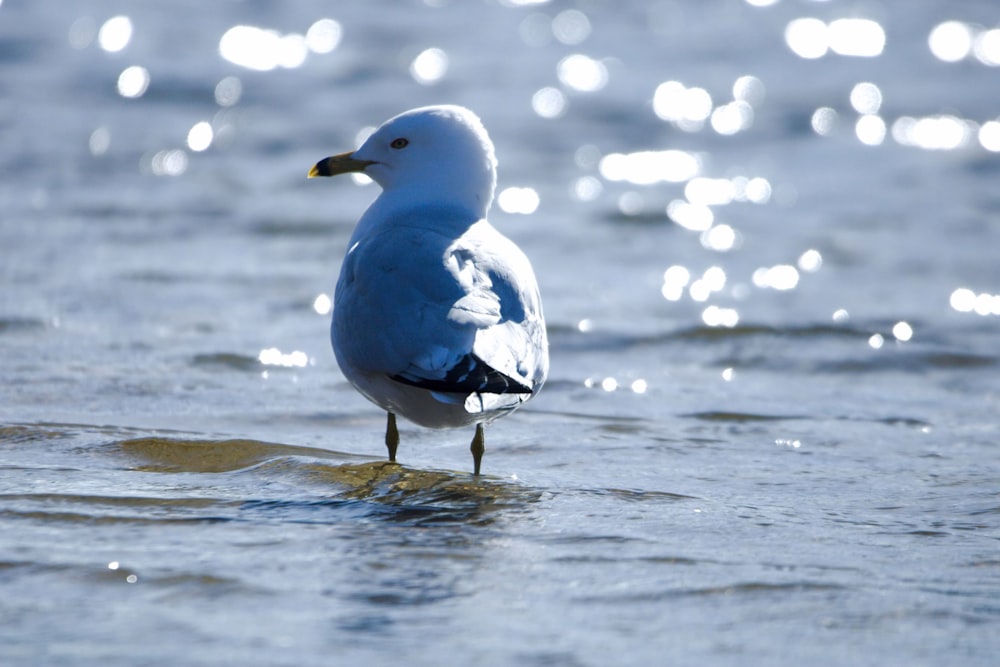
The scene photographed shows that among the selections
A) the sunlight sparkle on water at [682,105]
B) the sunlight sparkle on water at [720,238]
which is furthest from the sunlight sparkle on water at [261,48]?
the sunlight sparkle on water at [720,238]

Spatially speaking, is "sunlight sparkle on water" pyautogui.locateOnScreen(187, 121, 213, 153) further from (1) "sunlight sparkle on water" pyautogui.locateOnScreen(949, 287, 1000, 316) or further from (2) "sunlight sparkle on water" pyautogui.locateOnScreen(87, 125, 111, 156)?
(1) "sunlight sparkle on water" pyautogui.locateOnScreen(949, 287, 1000, 316)

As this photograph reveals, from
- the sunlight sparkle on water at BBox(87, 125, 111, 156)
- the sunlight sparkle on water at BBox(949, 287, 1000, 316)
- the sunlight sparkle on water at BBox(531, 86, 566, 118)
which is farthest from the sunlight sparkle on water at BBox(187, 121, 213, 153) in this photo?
the sunlight sparkle on water at BBox(949, 287, 1000, 316)

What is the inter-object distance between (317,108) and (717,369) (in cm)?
697

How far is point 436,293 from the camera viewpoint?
4453mm

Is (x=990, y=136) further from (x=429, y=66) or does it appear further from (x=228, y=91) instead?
(x=228, y=91)

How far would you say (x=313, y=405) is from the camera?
6.02 metres

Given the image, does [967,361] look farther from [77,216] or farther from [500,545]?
[77,216]

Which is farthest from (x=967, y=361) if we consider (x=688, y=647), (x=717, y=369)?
(x=688, y=647)

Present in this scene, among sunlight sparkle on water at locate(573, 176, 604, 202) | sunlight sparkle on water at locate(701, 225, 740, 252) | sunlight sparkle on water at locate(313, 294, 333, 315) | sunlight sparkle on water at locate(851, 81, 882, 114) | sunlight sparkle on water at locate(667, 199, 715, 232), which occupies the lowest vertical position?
sunlight sparkle on water at locate(313, 294, 333, 315)

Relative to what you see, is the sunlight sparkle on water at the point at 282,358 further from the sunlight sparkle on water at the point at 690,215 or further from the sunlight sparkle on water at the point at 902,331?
the sunlight sparkle on water at the point at 690,215

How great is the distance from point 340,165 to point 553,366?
1686 millimetres

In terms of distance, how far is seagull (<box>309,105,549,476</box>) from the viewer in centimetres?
426

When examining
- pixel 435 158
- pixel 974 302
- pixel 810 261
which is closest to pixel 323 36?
pixel 810 261

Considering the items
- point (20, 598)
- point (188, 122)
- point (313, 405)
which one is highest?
point (188, 122)
